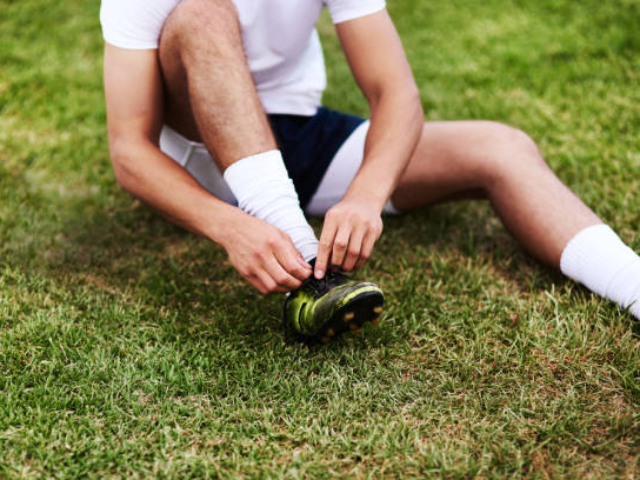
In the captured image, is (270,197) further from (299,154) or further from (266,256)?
(299,154)

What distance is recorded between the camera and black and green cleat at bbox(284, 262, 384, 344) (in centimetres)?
148

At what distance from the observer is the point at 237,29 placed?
5.73ft

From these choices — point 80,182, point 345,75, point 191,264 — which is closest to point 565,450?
point 191,264

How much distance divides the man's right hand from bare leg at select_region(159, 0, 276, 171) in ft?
0.69

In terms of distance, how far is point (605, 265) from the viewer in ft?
5.77

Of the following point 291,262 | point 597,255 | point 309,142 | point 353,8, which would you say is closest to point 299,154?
point 309,142

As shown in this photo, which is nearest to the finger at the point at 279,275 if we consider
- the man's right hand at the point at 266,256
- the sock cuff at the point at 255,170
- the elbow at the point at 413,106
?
the man's right hand at the point at 266,256

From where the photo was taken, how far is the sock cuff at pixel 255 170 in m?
1.58

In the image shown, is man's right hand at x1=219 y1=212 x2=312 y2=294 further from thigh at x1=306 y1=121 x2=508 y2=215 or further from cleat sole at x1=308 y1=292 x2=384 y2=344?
thigh at x1=306 y1=121 x2=508 y2=215

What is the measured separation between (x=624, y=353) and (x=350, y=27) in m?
1.27

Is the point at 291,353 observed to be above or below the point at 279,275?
below

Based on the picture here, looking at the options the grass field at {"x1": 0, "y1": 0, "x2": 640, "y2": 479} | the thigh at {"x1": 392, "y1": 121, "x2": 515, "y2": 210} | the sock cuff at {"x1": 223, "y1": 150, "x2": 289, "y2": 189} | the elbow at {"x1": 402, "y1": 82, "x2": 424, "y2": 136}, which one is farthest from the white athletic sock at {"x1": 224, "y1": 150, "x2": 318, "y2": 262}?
the thigh at {"x1": 392, "y1": 121, "x2": 515, "y2": 210}

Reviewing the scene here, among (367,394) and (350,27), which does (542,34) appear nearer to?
(350,27)

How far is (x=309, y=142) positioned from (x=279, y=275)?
0.79 m
